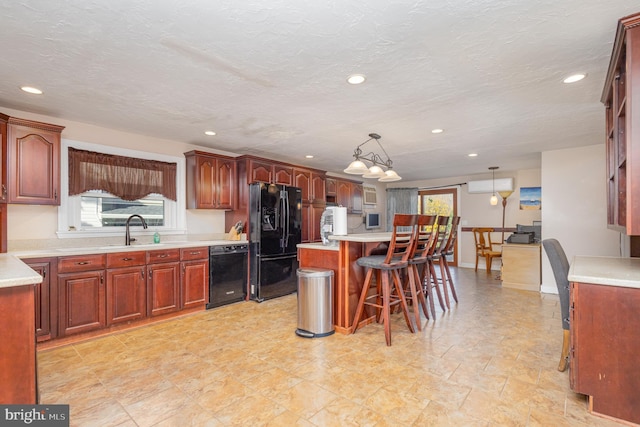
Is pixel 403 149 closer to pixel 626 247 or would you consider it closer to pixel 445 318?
pixel 445 318

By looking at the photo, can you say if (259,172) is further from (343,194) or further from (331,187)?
(343,194)

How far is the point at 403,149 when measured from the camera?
4.84m

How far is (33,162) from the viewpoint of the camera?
3.06m

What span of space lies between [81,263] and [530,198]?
7.72 metres

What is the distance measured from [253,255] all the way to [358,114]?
8.20 ft

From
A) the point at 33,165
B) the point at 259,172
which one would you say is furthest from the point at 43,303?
the point at 259,172

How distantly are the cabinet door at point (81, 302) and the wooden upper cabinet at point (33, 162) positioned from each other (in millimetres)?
818

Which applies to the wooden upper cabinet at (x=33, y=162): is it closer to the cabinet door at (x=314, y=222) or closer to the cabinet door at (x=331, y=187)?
the cabinet door at (x=314, y=222)

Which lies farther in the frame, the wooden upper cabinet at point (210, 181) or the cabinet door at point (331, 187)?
the cabinet door at point (331, 187)

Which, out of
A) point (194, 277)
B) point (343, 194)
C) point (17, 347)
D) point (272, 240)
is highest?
point (343, 194)

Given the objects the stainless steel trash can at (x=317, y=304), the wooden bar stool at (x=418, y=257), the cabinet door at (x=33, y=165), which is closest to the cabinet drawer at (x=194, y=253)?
the cabinet door at (x=33, y=165)

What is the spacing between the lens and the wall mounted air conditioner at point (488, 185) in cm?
683

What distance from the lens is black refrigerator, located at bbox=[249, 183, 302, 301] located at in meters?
4.57

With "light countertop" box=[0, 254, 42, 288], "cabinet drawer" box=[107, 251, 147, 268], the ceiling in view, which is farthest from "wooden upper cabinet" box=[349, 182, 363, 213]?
"light countertop" box=[0, 254, 42, 288]
